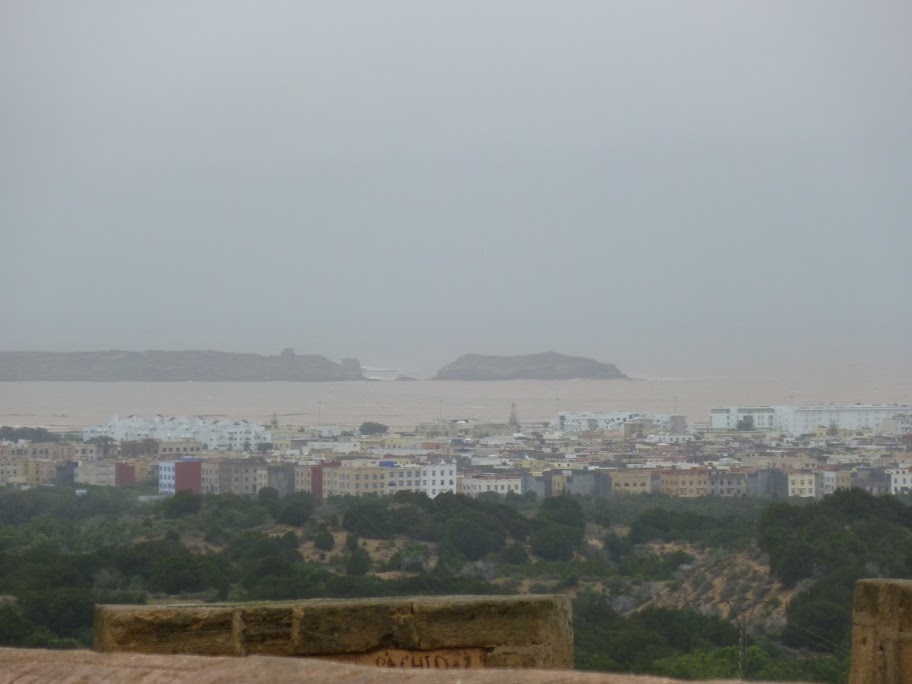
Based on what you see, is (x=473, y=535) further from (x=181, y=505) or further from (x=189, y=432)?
(x=189, y=432)

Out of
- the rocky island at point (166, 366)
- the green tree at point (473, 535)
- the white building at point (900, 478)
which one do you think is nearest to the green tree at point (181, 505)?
the green tree at point (473, 535)

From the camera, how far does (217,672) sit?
6.25ft

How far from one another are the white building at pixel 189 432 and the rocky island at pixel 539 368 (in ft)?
79.6

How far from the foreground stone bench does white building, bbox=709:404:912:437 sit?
207ft

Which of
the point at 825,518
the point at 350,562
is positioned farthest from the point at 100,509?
the point at 825,518

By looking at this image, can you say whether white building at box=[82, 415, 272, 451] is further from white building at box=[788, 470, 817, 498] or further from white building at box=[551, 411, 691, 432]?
white building at box=[788, 470, 817, 498]

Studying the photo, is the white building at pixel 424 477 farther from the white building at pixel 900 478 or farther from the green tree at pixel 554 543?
the green tree at pixel 554 543

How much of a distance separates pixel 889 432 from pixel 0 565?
47.9 metres

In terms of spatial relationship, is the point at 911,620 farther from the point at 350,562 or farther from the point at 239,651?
the point at 350,562

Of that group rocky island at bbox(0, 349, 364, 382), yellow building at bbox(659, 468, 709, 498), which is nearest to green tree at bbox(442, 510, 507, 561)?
yellow building at bbox(659, 468, 709, 498)

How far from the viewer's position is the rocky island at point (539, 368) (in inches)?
3546

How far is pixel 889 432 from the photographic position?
204 ft

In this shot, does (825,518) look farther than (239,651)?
Yes

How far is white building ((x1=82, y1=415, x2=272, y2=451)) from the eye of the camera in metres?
63.2
